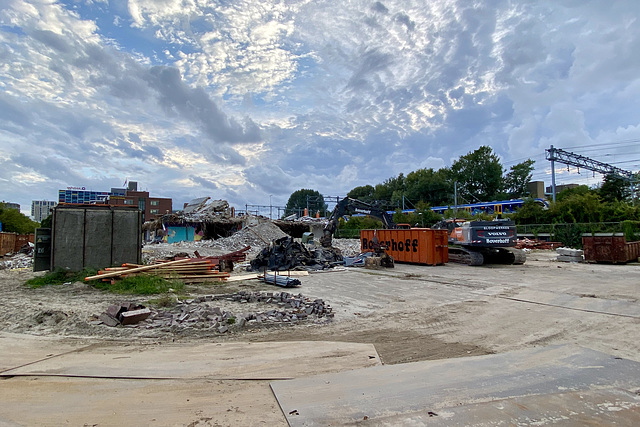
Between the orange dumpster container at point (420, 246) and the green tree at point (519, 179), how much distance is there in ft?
201

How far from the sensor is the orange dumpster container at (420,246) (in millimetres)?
20406

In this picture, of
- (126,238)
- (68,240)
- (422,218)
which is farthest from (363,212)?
(422,218)

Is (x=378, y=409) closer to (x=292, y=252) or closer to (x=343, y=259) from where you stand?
(x=292, y=252)

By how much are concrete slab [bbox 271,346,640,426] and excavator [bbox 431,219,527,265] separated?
564 inches

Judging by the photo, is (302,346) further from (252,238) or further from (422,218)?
(422,218)

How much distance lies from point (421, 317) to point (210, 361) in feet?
16.2

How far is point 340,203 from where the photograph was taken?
24.2 metres

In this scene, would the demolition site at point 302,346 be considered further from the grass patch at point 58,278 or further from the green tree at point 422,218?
the green tree at point 422,218

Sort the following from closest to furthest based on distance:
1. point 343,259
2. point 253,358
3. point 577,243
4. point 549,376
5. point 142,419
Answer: point 142,419 → point 549,376 → point 253,358 → point 343,259 → point 577,243

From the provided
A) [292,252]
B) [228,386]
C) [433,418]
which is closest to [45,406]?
[228,386]

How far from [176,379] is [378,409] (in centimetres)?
240

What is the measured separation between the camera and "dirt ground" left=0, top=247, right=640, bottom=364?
21.2 feet

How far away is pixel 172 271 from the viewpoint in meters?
13.2

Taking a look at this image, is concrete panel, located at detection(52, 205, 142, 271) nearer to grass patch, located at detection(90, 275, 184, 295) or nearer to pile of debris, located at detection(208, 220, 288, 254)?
grass patch, located at detection(90, 275, 184, 295)
